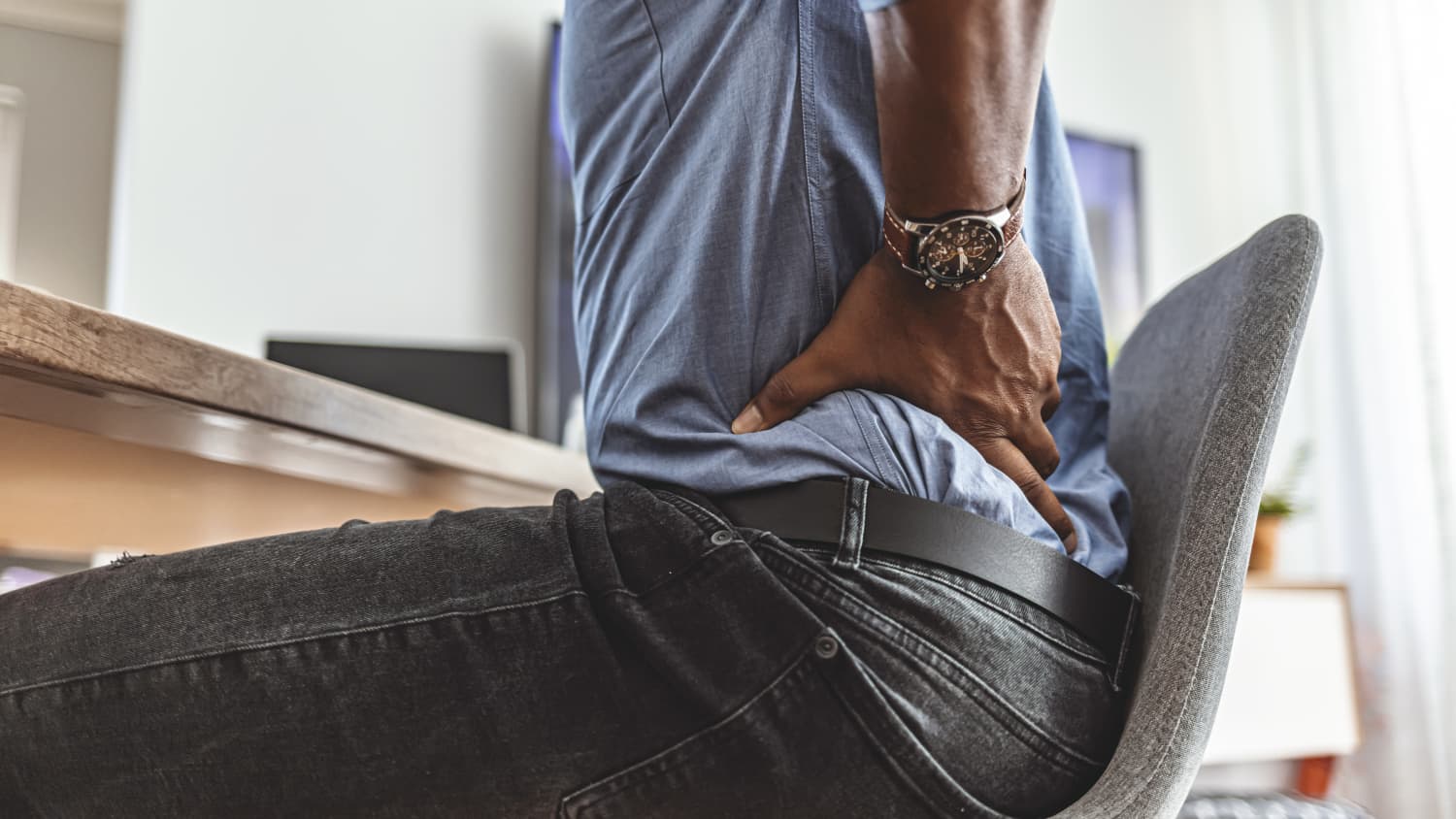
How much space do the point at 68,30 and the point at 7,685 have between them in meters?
1.69

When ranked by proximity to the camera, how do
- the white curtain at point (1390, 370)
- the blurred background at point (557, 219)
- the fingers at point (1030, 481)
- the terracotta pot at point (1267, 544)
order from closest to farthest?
1. the fingers at point (1030, 481)
2. the blurred background at point (557, 219)
3. the white curtain at point (1390, 370)
4. the terracotta pot at point (1267, 544)

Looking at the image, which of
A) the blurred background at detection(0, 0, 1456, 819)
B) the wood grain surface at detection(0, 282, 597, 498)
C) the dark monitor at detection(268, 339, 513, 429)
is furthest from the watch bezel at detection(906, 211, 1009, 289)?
the dark monitor at detection(268, 339, 513, 429)

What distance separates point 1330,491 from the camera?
109 inches

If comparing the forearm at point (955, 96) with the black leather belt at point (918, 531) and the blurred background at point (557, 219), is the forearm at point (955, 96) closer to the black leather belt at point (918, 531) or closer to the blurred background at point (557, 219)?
the black leather belt at point (918, 531)

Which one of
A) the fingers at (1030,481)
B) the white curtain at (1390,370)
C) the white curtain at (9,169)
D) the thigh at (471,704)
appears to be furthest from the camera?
the white curtain at (1390,370)

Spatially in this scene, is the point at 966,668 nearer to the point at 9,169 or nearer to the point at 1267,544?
the point at 9,169

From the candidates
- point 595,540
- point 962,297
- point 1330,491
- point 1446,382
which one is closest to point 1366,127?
point 1446,382

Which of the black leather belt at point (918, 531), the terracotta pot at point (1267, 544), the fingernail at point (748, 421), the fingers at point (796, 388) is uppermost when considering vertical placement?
the fingers at point (796, 388)

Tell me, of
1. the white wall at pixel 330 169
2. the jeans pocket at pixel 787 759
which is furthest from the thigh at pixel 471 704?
the white wall at pixel 330 169

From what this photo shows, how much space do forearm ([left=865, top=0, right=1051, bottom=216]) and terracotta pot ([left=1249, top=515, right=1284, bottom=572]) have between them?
7.64ft

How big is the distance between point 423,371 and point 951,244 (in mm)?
1560

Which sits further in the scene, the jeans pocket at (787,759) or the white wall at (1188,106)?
the white wall at (1188,106)

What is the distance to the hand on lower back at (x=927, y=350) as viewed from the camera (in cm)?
53

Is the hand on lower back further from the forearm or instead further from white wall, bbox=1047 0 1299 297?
white wall, bbox=1047 0 1299 297
